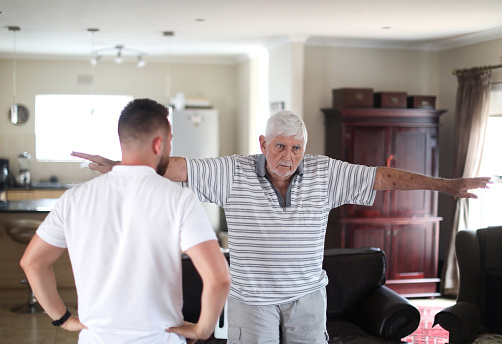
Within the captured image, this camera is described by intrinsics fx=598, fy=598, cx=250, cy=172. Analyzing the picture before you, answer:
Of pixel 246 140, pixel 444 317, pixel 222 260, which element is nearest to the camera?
pixel 222 260

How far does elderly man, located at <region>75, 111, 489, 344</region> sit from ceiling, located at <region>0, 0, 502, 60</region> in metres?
2.65

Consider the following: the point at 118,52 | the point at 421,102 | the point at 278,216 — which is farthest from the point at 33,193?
the point at 278,216

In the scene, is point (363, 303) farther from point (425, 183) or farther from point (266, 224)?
point (266, 224)

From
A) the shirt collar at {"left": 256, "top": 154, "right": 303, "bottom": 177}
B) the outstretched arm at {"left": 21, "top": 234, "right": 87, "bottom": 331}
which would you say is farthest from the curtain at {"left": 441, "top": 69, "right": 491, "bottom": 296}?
the outstretched arm at {"left": 21, "top": 234, "right": 87, "bottom": 331}

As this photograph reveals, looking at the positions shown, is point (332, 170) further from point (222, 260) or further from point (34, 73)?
point (34, 73)

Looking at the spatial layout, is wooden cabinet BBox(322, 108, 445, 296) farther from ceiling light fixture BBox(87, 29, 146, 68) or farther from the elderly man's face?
the elderly man's face

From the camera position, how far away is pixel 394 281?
6.24 metres

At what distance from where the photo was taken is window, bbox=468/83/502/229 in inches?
233

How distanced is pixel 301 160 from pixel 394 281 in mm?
4209

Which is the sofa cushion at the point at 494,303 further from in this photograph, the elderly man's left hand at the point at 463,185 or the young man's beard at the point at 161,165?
the young man's beard at the point at 161,165

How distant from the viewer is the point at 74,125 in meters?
8.96

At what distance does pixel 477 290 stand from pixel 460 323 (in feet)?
1.33

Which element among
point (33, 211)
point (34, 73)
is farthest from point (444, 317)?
point (34, 73)

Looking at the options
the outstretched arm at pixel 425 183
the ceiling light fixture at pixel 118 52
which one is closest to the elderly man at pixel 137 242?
the outstretched arm at pixel 425 183
